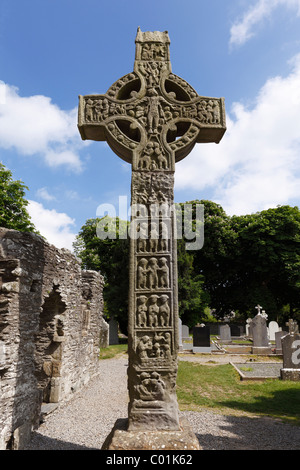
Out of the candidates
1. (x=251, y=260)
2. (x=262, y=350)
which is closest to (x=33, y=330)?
(x=262, y=350)

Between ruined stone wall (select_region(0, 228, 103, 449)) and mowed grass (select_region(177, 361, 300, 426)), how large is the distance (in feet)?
10.9

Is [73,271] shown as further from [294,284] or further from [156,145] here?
[294,284]

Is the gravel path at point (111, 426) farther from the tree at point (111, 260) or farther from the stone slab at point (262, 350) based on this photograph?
the tree at point (111, 260)

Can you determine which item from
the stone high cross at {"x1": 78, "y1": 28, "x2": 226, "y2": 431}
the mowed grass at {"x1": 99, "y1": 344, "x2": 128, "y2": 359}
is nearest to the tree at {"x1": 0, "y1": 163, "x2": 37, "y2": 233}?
the mowed grass at {"x1": 99, "y1": 344, "x2": 128, "y2": 359}

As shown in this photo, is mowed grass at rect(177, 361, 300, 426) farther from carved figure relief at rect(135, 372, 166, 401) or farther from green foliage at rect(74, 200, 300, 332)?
green foliage at rect(74, 200, 300, 332)

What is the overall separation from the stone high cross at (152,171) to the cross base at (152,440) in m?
0.10

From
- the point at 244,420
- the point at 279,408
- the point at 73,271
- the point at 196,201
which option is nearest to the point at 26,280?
the point at 73,271

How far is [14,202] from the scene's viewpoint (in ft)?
63.7

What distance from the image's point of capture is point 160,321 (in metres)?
3.28

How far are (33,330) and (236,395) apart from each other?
20.3ft

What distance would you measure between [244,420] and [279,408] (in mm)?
1507

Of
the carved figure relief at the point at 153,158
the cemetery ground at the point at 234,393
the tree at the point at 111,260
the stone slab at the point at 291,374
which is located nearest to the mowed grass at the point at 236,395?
the cemetery ground at the point at 234,393

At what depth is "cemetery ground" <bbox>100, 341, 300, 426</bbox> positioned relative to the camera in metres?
7.58

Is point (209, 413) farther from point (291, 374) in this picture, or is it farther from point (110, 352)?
point (110, 352)
